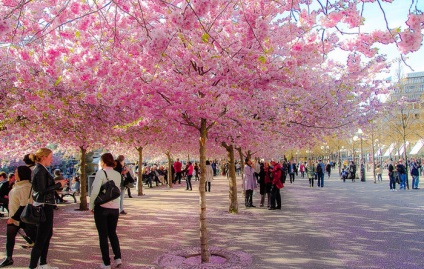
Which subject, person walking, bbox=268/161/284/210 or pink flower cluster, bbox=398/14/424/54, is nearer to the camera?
pink flower cluster, bbox=398/14/424/54

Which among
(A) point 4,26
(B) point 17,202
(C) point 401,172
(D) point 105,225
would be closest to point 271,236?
(D) point 105,225

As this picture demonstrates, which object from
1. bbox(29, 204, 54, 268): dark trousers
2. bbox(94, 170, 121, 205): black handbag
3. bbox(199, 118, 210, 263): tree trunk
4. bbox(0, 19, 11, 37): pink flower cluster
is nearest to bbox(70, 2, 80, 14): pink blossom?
bbox(199, 118, 210, 263): tree trunk

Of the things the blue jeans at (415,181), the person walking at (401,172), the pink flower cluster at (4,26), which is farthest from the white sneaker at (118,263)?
the blue jeans at (415,181)

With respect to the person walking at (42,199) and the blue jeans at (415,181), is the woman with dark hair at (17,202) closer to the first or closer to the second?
the person walking at (42,199)

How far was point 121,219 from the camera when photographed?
11812 mm

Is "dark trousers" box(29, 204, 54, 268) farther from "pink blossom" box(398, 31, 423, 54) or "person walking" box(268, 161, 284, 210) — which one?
"person walking" box(268, 161, 284, 210)

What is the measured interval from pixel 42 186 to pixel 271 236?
208 inches

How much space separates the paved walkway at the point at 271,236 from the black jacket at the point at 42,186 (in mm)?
1337

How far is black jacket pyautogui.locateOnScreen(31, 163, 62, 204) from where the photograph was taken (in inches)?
232

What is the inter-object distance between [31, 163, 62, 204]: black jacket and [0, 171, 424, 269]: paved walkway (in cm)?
134

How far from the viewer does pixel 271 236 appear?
8.83m

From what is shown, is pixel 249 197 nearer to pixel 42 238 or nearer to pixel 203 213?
pixel 203 213

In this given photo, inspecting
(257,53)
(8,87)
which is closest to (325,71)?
(257,53)

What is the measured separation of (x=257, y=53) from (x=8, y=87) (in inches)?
258
